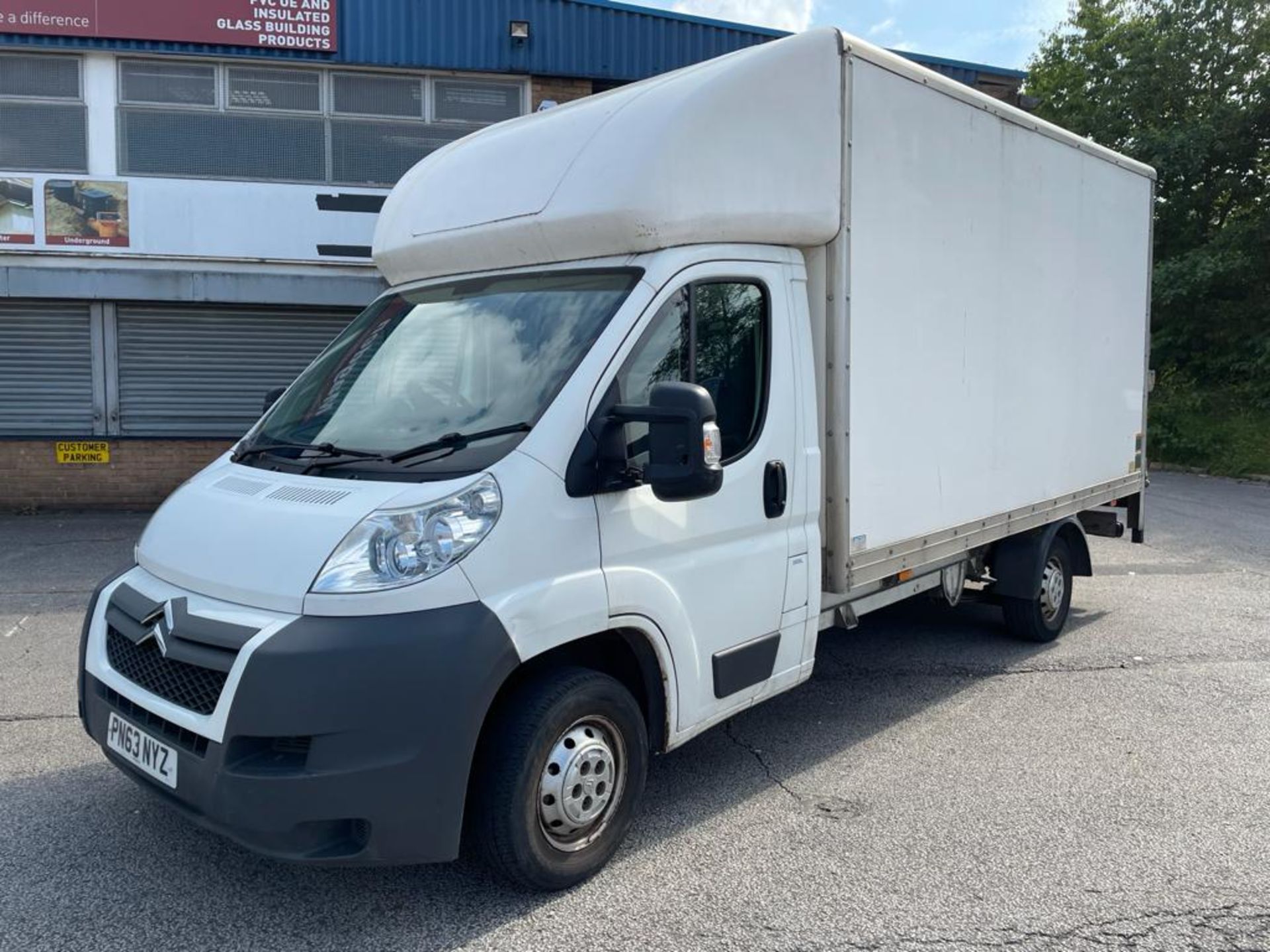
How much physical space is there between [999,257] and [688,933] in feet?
12.9

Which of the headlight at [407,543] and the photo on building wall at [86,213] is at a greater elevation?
the photo on building wall at [86,213]

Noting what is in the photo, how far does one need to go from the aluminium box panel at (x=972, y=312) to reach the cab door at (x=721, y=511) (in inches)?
19.4

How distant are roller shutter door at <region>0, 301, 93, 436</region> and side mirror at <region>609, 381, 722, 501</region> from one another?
36.9ft

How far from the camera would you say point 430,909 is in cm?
340

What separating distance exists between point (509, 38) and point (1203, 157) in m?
14.6

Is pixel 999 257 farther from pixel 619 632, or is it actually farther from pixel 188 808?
pixel 188 808

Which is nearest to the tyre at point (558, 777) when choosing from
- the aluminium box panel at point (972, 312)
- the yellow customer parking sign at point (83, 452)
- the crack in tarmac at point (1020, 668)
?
the aluminium box panel at point (972, 312)

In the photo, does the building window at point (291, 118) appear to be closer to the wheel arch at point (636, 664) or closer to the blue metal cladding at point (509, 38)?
the blue metal cladding at point (509, 38)

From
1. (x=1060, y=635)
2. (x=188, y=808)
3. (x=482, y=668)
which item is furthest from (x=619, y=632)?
(x=1060, y=635)

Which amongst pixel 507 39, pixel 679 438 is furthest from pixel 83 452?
pixel 679 438

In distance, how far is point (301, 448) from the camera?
3789 millimetres

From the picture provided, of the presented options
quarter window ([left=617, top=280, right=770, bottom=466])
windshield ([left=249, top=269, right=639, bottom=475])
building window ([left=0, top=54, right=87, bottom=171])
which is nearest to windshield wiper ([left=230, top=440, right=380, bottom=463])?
windshield ([left=249, top=269, right=639, bottom=475])

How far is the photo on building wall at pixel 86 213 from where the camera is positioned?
11922 mm

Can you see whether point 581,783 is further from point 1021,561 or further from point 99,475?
point 99,475
